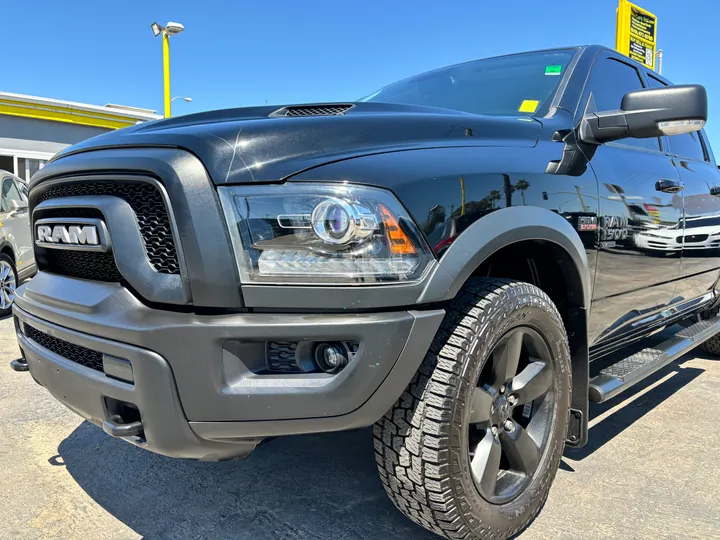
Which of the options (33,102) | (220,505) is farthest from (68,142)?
(220,505)

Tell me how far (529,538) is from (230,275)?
1475mm

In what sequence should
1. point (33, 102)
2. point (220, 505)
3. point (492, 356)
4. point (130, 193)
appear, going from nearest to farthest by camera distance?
point (130, 193), point (492, 356), point (220, 505), point (33, 102)

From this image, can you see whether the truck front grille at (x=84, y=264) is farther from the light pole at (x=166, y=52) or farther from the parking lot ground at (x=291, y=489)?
the light pole at (x=166, y=52)

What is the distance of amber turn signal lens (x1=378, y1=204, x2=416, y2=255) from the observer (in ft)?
5.21

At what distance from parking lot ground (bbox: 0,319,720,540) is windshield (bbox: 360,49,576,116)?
1697 mm

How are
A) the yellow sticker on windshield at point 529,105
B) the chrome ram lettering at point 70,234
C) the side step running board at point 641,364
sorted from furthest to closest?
the yellow sticker on windshield at point 529,105 < the side step running board at point 641,364 < the chrome ram lettering at point 70,234

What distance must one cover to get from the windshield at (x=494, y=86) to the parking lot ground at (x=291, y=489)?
1.70 metres

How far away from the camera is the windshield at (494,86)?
2.71 m

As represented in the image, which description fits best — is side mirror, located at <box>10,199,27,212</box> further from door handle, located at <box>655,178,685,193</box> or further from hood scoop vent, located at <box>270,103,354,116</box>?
door handle, located at <box>655,178,685,193</box>

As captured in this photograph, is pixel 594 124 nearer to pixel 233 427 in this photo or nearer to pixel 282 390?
pixel 282 390

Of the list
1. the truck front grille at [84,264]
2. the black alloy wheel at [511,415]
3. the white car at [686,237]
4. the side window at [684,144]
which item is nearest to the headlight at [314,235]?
the truck front grille at [84,264]

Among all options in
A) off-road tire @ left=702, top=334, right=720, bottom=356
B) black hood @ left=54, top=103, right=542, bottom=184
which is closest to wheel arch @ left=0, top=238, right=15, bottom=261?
black hood @ left=54, top=103, right=542, bottom=184

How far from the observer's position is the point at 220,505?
89.4 inches

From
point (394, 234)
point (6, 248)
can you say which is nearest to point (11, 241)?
point (6, 248)
